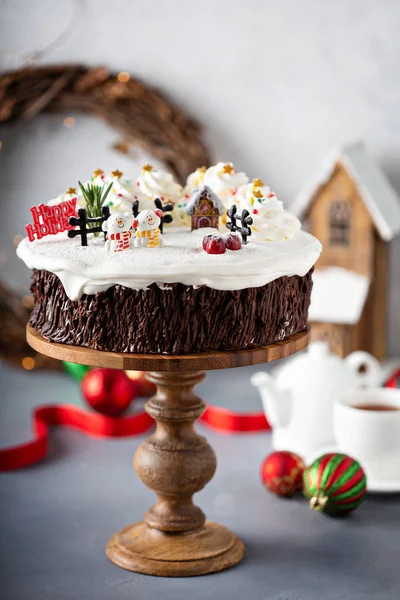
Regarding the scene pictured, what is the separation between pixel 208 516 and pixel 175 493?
1.08ft

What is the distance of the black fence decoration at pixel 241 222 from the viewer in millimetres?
2165

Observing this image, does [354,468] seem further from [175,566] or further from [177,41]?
[177,41]

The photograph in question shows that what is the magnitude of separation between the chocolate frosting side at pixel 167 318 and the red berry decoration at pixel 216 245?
103 millimetres

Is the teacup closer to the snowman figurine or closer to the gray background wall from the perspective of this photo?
the snowman figurine

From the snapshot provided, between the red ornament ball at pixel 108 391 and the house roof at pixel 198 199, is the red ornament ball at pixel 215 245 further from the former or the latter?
the red ornament ball at pixel 108 391

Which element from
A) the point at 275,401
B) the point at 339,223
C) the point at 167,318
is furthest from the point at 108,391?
the point at 167,318

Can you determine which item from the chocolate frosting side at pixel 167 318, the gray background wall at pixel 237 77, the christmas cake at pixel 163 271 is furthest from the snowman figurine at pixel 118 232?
the gray background wall at pixel 237 77

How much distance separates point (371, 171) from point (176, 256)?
1.78m

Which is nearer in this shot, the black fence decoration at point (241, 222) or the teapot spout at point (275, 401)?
the black fence decoration at point (241, 222)

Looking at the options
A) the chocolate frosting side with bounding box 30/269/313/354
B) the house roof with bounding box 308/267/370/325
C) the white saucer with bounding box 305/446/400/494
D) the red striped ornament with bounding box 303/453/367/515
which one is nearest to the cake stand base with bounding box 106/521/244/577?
the red striped ornament with bounding box 303/453/367/515

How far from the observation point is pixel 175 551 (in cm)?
232

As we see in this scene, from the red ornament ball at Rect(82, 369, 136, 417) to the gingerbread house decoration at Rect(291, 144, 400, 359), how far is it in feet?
2.50

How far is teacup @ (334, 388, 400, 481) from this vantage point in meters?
2.62

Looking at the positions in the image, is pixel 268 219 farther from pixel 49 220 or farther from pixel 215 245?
pixel 49 220
